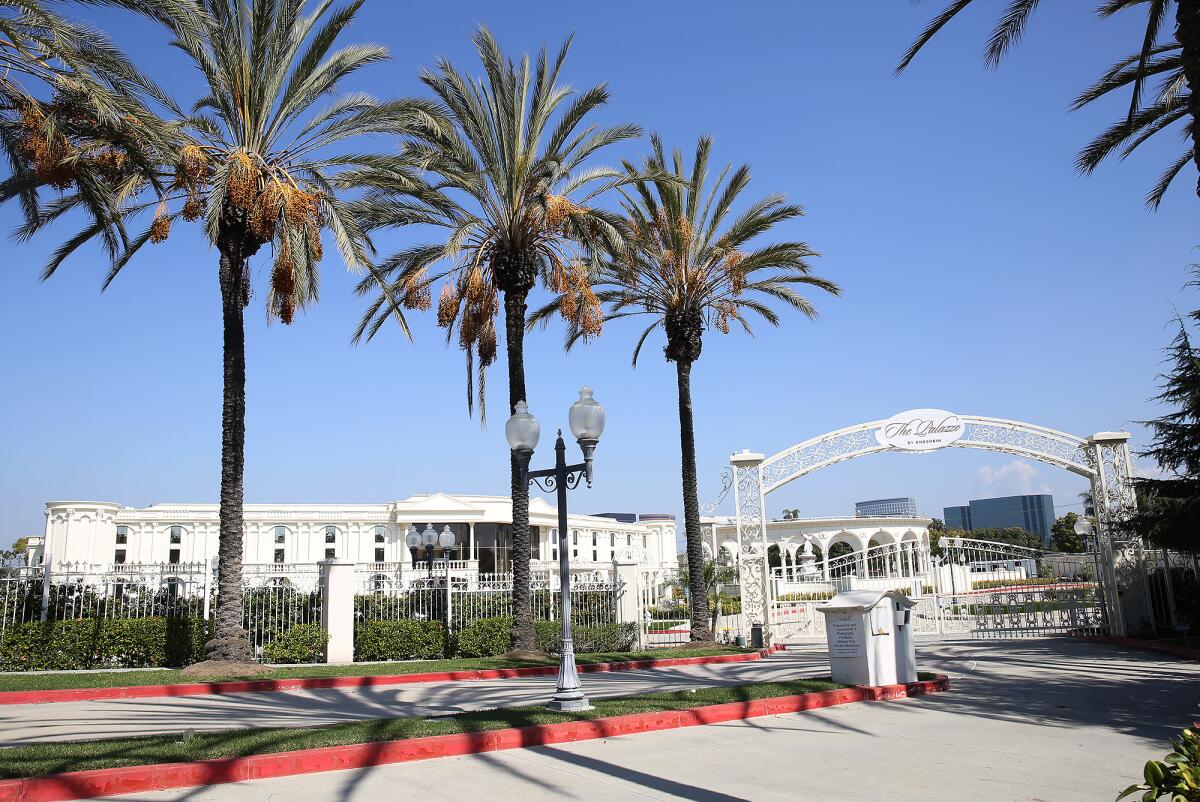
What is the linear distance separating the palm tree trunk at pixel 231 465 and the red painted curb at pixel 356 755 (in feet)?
28.2

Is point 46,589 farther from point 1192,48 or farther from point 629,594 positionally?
point 1192,48

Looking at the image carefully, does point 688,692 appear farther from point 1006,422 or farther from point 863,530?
point 863,530

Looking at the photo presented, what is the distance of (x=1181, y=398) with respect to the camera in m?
20.7

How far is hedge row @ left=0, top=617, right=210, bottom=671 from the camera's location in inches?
656

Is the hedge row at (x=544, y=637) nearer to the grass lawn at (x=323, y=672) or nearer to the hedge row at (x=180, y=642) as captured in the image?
the hedge row at (x=180, y=642)

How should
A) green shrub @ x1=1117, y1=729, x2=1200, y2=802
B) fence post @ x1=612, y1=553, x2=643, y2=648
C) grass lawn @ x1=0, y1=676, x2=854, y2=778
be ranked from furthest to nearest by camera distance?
1. fence post @ x1=612, y1=553, x2=643, y2=648
2. grass lawn @ x1=0, y1=676, x2=854, y2=778
3. green shrub @ x1=1117, y1=729, x2=1200, y2=802

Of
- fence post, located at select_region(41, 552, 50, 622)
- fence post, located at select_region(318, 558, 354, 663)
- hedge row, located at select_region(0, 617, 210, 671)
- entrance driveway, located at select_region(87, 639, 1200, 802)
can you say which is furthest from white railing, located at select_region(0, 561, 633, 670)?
entrance driveway, located at select_region(87, 639, 1200, 802)

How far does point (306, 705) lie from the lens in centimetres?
1248

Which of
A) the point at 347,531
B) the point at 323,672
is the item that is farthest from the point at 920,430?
the point at 347,531

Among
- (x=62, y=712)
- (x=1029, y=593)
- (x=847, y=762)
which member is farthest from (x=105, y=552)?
(x=847, y=762)

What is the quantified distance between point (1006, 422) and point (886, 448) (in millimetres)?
2941

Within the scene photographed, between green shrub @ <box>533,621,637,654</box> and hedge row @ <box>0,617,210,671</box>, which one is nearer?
hedge row @ <box>0,617,210,671</box>

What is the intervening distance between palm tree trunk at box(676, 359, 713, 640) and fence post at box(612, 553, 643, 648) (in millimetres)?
1782

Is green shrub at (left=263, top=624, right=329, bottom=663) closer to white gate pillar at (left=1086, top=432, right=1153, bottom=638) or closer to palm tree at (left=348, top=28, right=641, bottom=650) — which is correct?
palm tree at (left=348, top=28, right=641, bottom=650)
